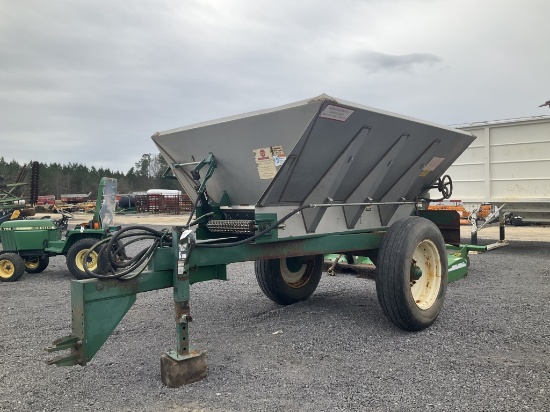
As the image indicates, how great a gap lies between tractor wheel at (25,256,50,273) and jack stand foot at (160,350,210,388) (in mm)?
6147

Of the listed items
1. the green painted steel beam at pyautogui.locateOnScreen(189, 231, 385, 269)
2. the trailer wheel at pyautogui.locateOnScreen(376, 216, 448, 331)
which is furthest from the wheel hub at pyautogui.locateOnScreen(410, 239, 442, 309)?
the green painted steel beam at pyautogui.locateOnScreen(189, 231, 385, 269)

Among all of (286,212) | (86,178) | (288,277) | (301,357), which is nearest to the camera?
(301,357)

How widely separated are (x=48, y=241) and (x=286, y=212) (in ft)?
18.9

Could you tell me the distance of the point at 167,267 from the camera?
333 cm

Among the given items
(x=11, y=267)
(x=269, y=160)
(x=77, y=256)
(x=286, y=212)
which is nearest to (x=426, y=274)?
(x=286, y=212)

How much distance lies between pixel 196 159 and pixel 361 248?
1732 mm

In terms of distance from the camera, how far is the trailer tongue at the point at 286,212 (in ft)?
10.3

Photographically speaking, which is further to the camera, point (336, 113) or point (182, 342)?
point (336, 113)

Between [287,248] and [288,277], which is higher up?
[287,248]

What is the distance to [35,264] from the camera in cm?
841

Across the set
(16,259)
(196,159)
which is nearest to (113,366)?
(196,159)

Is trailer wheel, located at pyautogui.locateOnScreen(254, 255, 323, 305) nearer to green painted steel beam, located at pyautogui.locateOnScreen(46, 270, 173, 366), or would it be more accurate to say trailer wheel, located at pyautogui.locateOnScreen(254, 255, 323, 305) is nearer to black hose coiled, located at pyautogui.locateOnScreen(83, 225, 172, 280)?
black hose coiled, located at pyautogui.locateOnScreen(83, 225, 172, 280)

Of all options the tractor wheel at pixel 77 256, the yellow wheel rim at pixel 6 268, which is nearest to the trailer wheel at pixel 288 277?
the tractor wheel at pixel 77 256

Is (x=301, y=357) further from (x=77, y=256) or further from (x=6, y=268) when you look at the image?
(x=6, y=268)
